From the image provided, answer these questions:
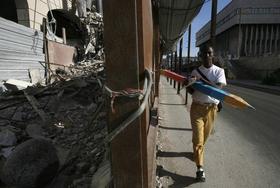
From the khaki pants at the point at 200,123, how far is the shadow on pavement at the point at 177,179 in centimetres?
34

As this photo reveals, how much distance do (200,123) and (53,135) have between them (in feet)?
9.58

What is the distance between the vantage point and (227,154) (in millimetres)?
5320

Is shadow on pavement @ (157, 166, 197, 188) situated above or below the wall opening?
below

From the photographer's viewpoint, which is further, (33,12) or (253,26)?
(253,26)

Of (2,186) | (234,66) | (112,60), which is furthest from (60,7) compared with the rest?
(234,66)

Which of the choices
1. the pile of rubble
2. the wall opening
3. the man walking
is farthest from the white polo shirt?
the wall opening

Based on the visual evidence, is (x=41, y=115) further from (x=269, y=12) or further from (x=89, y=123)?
(x=269, y=12)

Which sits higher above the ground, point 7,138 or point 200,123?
point 200,123

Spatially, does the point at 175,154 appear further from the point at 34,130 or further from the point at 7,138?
the point at 7,138

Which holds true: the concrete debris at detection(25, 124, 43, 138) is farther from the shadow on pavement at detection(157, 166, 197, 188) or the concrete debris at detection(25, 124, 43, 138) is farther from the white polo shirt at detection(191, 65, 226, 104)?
the white polo shirt at detection(191, 65, 226, 104)

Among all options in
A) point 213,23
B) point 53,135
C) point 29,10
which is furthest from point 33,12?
point 53,135

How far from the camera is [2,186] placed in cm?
405

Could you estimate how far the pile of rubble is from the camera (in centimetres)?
380

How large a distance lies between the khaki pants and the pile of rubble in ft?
4.60
